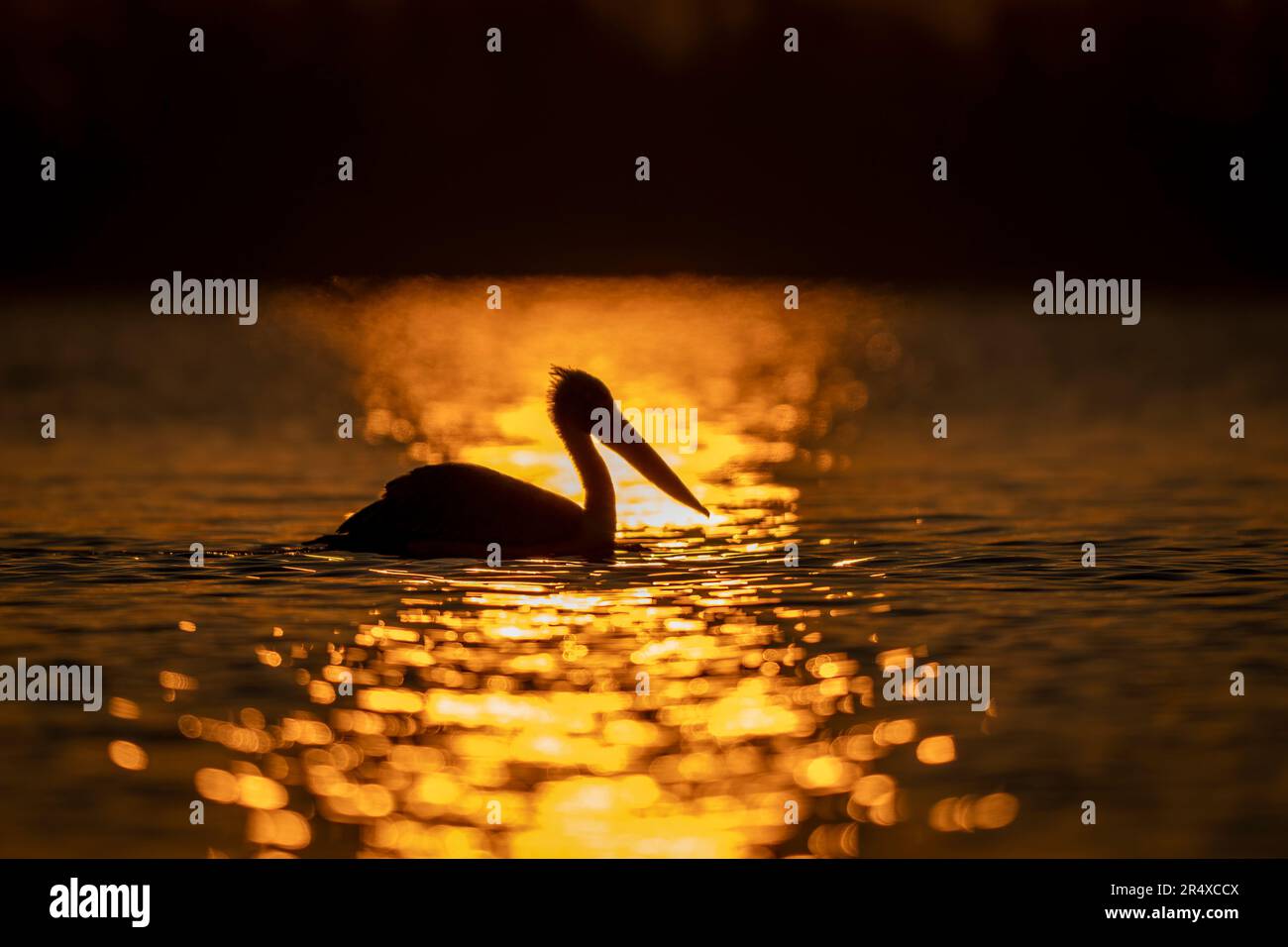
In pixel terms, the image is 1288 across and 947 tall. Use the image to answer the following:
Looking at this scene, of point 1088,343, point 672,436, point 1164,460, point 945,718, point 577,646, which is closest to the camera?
point 945,718

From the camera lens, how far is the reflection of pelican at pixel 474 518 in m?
12.9

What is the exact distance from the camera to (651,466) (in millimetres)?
13930

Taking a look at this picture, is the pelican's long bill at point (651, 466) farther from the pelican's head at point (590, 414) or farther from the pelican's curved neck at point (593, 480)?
the pelican's curved neck at point (593, 480)

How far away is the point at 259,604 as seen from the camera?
37.4 feet

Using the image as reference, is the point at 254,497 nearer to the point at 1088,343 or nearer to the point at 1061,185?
the point at 1088,343

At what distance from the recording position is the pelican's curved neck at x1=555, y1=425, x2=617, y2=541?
43.6ft

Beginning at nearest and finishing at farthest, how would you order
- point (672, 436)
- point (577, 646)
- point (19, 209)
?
point (577, 646) < point (672, 436) < point (19, 209)

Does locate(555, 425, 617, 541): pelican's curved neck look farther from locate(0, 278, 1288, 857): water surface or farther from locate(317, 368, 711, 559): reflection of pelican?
locate(0, 278, 1288, 857): water surface

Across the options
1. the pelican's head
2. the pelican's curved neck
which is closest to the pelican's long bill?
the pelican's head

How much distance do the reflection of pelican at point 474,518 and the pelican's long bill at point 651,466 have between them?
1.24ft

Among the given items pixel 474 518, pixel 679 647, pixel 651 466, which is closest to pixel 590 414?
pixel 651 466

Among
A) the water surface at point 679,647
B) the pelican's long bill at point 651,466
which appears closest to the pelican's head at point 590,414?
the pelican's long bill at point 651,466

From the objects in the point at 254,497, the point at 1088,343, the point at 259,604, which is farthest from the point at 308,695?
the point at 1088,343

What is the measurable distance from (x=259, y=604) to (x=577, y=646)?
216 cm
